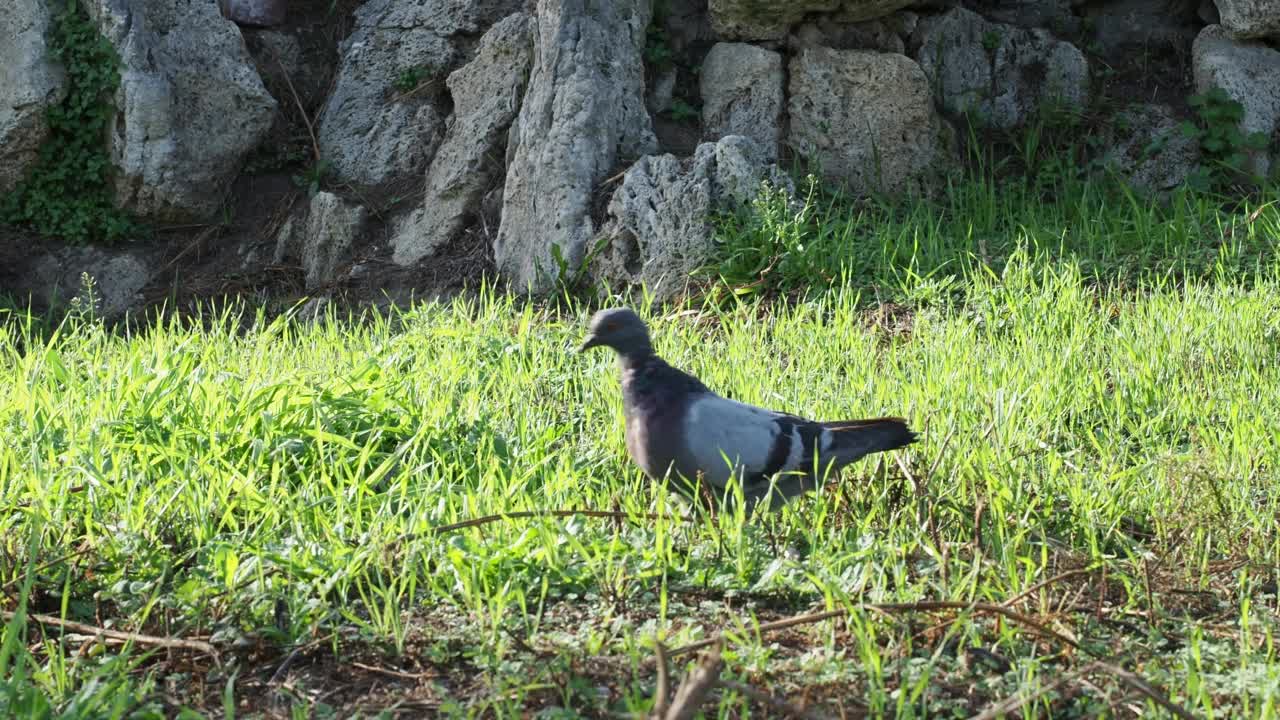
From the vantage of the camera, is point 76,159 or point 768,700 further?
point 76,159

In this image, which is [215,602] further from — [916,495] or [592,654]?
[916,495]

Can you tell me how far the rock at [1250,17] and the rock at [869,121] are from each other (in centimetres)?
163

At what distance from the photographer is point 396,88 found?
7.20 metres

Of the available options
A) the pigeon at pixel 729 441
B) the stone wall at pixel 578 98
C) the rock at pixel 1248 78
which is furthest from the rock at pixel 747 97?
the pigeon at pixel 729 441

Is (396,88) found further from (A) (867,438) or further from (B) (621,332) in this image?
(A) (867,438)

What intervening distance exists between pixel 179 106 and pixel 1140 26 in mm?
5341

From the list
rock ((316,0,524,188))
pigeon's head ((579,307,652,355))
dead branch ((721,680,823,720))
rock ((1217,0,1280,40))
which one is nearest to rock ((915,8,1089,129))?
rock ((1217,0,1280,40))

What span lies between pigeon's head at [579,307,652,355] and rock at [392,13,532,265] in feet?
11.2

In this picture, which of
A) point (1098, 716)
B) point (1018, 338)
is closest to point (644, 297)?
point (1018, 338)

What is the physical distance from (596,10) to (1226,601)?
4.37 meters

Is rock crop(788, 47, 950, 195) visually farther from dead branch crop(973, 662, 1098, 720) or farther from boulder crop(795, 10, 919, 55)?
dead branch crop(973, 662, 1098, 720)

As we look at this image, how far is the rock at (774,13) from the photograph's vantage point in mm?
6492

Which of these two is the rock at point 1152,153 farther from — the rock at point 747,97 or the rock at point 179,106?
the rock at point 179,106

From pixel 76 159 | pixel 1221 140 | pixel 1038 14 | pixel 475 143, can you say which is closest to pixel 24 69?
pixel 76 159
